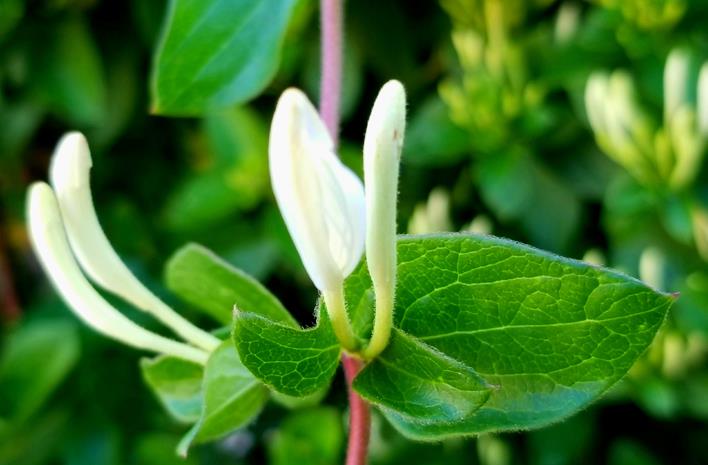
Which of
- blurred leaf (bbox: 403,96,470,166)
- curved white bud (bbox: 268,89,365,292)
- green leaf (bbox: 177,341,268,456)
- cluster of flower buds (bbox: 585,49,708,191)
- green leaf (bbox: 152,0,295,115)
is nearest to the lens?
curved white bud (bbox: 268,89,365,292)

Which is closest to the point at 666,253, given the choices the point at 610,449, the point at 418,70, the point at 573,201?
the point at 573,201

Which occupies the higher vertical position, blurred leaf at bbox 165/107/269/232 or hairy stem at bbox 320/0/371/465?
hairy stem at bbox 320/0/371/465

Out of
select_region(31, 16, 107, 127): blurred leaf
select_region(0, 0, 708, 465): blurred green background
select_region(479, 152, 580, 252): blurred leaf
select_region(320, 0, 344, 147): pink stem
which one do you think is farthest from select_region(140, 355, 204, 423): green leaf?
A: select_region(31, 16, 107, 127): blurred leaf

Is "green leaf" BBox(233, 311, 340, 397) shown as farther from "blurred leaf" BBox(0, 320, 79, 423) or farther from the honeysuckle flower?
"blurred leaf" BBox(0, 320, 79, 423)

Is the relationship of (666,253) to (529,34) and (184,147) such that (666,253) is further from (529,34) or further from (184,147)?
(184,147)

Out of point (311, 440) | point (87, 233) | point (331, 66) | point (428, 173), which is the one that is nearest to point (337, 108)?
point (331, 66)

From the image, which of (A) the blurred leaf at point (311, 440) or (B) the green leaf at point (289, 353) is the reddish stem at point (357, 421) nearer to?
(B) the green leaf at point (289, 353)

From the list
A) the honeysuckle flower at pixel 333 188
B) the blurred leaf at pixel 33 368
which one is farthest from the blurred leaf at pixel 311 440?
the honeysuckle flower at pixel 333 188
